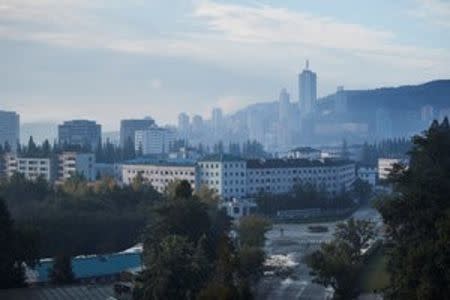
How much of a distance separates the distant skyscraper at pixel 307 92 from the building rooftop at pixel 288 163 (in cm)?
7065

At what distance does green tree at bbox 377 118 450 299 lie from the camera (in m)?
6.69

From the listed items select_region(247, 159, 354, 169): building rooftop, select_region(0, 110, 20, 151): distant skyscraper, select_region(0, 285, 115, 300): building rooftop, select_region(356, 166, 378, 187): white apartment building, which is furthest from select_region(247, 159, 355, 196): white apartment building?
select_region(0, 110, 20, 151): distant skyscraper

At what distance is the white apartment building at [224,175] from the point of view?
83.0ft

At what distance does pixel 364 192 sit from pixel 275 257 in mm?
13554

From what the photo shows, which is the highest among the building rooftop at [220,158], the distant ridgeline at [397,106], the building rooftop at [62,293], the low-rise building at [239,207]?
the distant ridgeline at [397,106]

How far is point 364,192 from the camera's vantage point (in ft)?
90.0

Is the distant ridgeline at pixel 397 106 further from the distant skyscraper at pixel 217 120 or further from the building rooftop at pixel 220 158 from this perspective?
the building rooftop at pixel 220 158

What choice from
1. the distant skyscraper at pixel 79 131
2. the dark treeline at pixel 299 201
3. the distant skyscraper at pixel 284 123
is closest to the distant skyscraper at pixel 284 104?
the distant skyscraper at pixel 284 123

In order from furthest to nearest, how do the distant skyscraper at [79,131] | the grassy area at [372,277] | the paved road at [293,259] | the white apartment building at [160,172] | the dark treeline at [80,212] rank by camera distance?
1. the distant skyscraper at [79,131]
2. the white apartment building at [160,172]
3. the dark treeline at [80,212]
4. the paved road at [293,259]
5. the grassy area at [372,277]

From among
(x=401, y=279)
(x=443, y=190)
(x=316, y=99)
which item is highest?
(x=316, y=99)

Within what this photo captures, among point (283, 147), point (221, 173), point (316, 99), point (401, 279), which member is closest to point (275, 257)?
point (401, 279)

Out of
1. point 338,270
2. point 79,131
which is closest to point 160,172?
point 79,131

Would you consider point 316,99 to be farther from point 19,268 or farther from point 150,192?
point 19,268

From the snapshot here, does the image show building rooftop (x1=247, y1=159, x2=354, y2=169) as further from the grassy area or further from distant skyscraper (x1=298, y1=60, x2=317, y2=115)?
distant skyscraper (x1=298, y1=60, x2=317, y2=115)
